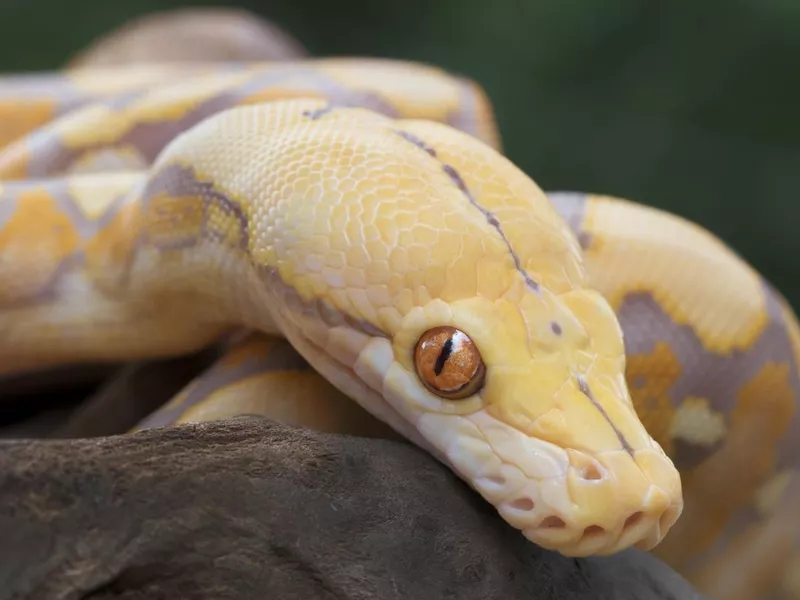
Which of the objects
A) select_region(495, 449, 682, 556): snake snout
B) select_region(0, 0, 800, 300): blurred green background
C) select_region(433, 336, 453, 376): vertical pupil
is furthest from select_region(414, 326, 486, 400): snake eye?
select_region(0, 0, 800, 300): blurred green background

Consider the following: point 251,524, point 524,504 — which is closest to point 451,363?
point 524,504

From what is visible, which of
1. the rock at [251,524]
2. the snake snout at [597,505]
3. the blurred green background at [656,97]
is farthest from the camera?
the blurred green background at [656,97]

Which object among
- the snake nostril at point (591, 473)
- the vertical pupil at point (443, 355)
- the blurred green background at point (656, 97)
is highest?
the vertical pupil at point (443, 355)

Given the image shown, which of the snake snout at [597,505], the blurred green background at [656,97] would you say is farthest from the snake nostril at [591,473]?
the blurred green background at [656,97]

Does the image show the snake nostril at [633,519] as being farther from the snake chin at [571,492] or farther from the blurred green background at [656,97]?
the blurred green background at [656,97]

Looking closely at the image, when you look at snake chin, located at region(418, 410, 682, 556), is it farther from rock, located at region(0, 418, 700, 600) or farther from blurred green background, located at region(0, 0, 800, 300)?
blurred green background, located at region(0, 0, 800, 300)

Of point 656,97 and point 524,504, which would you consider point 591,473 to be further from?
point 656,97
